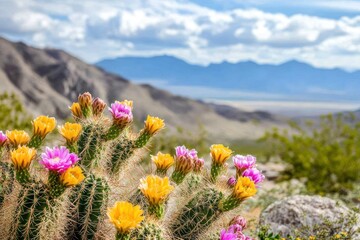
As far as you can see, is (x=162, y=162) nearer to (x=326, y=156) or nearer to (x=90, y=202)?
(x=90, y=202)

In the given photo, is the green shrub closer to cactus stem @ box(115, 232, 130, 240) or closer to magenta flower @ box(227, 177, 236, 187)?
magenta flower @ box(227, 177, 236, 187)

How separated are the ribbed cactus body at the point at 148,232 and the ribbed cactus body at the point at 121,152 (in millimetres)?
1376

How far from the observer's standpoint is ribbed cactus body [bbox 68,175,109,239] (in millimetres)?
4941

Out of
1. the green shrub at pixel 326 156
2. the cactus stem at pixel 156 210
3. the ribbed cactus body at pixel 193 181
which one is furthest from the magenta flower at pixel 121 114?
the green shrub at pixel 326 156

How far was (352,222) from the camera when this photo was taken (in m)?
6.83

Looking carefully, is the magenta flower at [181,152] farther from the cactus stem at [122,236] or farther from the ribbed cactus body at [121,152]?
the cactus stem at [122,236]

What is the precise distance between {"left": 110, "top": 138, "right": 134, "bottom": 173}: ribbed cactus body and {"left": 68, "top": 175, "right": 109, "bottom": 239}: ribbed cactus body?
72 centimetres

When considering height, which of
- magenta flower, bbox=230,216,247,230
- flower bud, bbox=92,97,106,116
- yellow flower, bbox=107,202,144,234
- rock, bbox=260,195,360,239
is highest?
flower bud, bbox=92,97,106,116

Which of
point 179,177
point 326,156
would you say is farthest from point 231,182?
point 326,156

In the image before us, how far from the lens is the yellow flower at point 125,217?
3.94 metres

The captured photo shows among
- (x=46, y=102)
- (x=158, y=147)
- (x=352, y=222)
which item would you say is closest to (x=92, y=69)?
(x=46, y=102)

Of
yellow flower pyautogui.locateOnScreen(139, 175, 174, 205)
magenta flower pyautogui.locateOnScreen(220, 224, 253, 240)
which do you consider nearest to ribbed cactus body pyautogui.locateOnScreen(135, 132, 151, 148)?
magenta flower pyautogui.locateOnScreen(220, 224, 253, 240)

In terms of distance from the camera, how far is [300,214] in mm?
7309

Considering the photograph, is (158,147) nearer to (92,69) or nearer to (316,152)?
(316,152)
